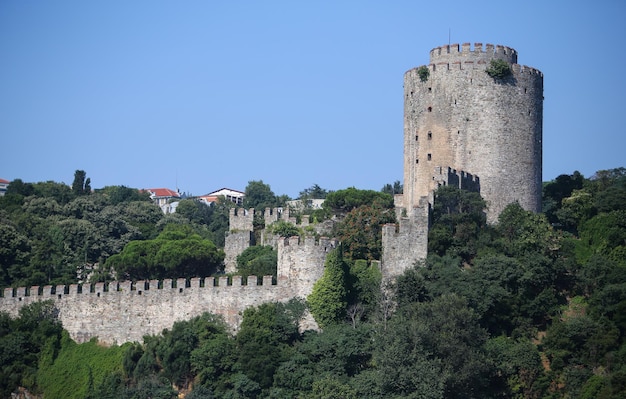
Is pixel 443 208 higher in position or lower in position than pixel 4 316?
higher

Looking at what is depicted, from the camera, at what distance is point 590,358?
45656 mm

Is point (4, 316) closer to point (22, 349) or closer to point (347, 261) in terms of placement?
point (22, 349)

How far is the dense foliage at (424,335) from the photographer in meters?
43.9

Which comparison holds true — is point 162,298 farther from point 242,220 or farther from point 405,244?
point 242,220

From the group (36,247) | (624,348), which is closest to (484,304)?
(624,348)

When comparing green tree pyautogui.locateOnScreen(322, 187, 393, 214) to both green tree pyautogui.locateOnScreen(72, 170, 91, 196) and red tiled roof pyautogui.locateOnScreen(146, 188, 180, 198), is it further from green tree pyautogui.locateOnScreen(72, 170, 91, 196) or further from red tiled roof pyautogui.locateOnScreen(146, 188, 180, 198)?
red tiled roof pyautogui.locateOnScreen(146, 188, 180, 198)

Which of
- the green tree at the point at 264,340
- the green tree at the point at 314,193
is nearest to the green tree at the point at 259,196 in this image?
the green tree at the point at 314,193

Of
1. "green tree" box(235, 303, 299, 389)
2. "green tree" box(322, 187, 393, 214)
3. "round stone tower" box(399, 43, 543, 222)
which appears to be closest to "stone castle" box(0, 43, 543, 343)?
"round stone tower" box(399, 43, 543, 222)

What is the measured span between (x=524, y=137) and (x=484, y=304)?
11702mm

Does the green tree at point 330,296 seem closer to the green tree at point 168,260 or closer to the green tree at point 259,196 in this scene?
the green tree at point 168,260

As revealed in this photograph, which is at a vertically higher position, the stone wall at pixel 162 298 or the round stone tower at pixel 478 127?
the round stone tower at pixel 478 127

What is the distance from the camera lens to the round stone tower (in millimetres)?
56281

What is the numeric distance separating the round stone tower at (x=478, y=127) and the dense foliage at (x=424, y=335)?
2.04m

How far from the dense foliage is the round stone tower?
80.3 inches
